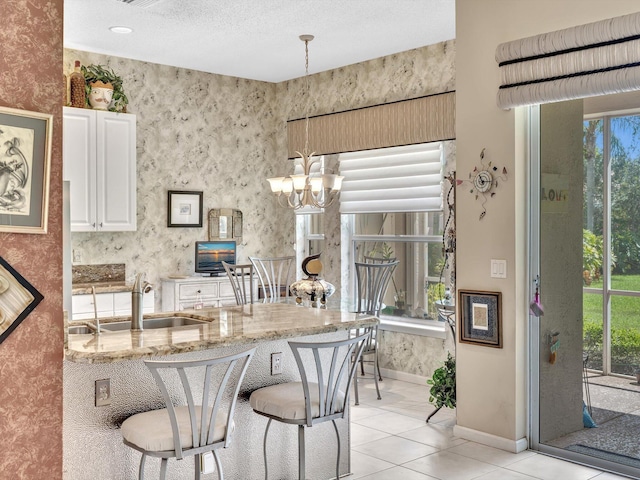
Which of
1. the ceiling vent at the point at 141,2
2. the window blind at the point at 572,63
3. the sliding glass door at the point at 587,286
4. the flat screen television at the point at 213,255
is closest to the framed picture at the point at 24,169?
the ceiling vent at the point at 141,2

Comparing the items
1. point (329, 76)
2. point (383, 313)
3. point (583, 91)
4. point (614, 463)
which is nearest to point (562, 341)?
point (614, 463)

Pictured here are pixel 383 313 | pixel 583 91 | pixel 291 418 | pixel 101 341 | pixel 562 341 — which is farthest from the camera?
pixel 383 313

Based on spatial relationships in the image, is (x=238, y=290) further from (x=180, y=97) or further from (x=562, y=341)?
(x=562, y=341)

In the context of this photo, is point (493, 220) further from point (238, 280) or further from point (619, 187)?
point (238, 280)

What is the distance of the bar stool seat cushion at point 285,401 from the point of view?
2987mm

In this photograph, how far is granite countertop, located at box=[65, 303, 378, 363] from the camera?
2578mm

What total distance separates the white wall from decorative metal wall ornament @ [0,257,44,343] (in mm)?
2827

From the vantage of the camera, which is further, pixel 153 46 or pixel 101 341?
pixel 153 46

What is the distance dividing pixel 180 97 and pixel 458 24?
126 inches

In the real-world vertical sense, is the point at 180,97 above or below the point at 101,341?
above

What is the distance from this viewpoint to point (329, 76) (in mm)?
6699

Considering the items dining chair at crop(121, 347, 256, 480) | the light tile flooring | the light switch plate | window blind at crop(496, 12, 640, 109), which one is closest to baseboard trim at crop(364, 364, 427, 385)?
the light tile flooring

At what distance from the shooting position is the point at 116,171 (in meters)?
5.74

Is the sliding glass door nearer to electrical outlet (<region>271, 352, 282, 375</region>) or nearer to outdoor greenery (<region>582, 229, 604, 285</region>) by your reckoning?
outdoor greenery (<region>582, 229, 604, 285</region>)
